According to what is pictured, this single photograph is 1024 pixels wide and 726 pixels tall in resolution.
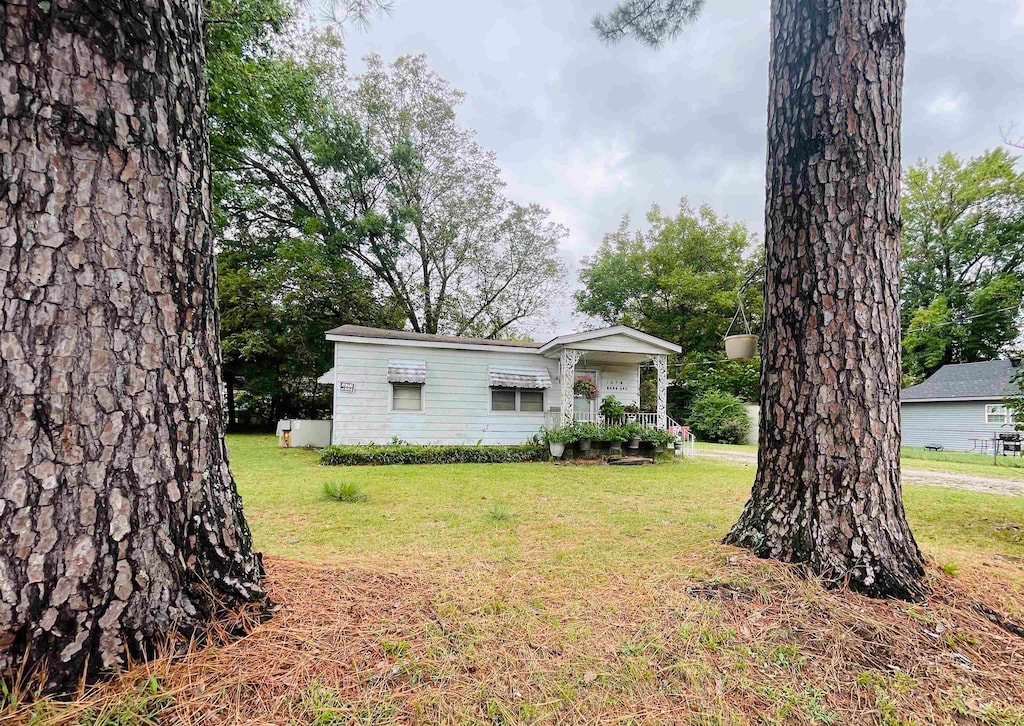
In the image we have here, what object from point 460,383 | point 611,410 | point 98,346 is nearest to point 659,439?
point 611,410

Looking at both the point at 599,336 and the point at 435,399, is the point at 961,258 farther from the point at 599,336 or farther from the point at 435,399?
the point at 435,399

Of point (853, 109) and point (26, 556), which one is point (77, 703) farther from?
point (853, 109)

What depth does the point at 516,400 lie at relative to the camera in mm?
10797

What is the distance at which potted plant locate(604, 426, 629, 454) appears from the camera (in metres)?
9.78

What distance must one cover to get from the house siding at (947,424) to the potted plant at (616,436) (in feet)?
53.6

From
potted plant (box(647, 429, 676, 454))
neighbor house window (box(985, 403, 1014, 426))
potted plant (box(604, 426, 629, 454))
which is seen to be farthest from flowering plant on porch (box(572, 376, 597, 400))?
neighbor house window (box(985, 403, 1014, 426))

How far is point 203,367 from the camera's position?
1532 millimetres

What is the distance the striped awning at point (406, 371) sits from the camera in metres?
9.78

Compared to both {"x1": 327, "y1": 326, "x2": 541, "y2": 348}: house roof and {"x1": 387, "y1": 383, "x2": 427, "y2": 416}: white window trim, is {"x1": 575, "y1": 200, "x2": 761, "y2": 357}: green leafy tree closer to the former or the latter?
{"x1": 327, "y1": 326, "x2": 541, "y2": 348}: house roof

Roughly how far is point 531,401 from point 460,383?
190cm

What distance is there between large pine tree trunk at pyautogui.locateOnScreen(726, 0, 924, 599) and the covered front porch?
7612mm

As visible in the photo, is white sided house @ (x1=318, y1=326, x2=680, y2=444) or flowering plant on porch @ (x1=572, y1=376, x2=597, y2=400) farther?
flowering plant on porch @ (x1=572, y1=376, x2=597, y2=400)

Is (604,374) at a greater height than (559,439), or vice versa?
(604,374)

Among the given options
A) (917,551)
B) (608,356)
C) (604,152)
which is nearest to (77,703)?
(917,551)
